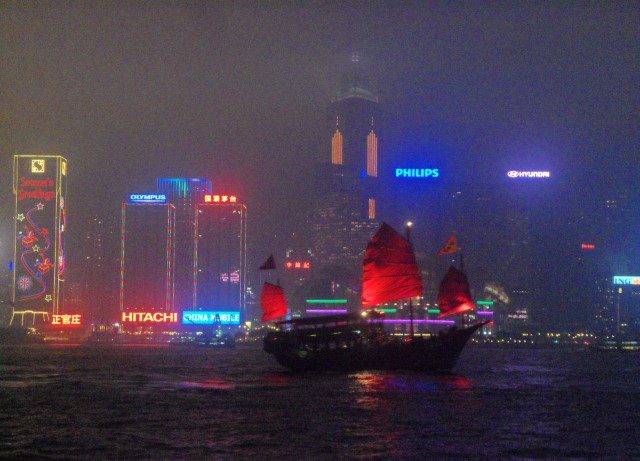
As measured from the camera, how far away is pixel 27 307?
634ft

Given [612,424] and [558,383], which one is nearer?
[612,424]

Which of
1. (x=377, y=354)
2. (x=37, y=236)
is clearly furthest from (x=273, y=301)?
(x=37, y=236)

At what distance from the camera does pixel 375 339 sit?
86438 mm

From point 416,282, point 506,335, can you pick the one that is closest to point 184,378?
point 416,282

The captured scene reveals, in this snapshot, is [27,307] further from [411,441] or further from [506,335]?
[411,441]

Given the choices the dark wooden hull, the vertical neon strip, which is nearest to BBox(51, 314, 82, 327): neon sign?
the vertical neon strip

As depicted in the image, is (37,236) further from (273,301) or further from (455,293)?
(455,293)

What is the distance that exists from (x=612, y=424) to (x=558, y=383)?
89.7ft

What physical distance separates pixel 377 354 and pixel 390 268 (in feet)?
31.3

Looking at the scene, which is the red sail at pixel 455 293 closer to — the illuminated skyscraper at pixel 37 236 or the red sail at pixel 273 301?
the red sail at pixel 273 301

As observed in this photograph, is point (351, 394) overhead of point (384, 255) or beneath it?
beneath

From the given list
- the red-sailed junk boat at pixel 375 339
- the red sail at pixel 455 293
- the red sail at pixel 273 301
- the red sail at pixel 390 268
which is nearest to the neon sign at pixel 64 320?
the red sail at pixel 273 301

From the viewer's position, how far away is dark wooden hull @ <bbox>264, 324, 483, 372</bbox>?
8556 centimetres

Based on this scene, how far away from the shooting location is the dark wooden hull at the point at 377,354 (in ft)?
281
